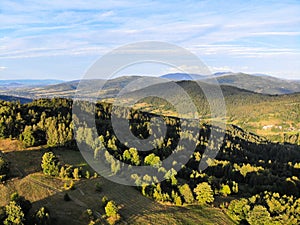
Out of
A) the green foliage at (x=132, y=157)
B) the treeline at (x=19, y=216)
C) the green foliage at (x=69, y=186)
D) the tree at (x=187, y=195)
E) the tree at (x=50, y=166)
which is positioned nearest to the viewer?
the treeline at (x=19, y=216)

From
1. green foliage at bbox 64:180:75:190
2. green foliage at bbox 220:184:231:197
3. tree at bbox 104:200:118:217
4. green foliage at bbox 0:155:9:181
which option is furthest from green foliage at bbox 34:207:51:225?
green foliage at bbox 220:184:231:197

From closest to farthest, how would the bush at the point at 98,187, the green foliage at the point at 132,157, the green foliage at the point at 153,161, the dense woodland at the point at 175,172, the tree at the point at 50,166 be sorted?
the dense woodland at the point at 175,172, the bush at the point at 98,187, the tree at the point at 50,166, the green foliage at the point at 153,161, the green foliage at the point at 132,157

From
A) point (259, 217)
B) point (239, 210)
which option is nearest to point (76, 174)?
point (239, 210)

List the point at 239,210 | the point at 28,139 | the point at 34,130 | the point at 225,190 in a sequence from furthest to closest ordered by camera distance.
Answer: the point at 34,130 < the point at 28,139 < the point at 225,190 < the point at 239,210

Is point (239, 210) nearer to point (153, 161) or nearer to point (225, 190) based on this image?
point (225, 190)

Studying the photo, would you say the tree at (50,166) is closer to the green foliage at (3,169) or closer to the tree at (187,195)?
the green foliage at (3,169)

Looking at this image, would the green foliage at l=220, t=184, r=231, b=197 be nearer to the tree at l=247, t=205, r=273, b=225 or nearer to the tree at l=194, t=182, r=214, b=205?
the tree at l=194, t=182, r=214, b=205

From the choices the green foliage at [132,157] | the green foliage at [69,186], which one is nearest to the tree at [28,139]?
the green foliage at [132,157]
